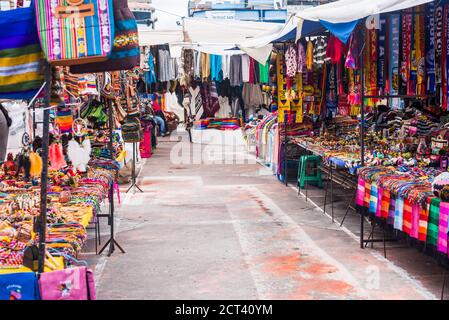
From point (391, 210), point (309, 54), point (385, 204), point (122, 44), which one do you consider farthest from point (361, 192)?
point (309, 54)

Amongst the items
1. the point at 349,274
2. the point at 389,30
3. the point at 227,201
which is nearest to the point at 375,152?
the point at 389,30

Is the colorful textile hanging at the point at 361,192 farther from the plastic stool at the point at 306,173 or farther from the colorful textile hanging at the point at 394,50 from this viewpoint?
the plastic stool at the point at 306,173

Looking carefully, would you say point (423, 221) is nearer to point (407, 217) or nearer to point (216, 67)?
point (407, 217)

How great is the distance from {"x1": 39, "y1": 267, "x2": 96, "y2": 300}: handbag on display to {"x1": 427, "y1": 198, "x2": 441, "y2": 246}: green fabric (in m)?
2.95

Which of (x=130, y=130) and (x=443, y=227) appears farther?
(x=130, y=130)

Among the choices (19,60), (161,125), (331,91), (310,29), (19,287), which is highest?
(310,29)

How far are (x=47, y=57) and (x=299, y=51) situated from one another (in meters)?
7.77

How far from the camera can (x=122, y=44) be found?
13.2 ft

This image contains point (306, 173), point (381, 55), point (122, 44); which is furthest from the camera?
point (306, 173)

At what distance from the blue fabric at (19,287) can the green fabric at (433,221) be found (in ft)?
10.4

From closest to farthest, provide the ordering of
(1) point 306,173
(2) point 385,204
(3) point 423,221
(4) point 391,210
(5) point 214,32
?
1. (3) point 423,221
2. (4) point 391,210
3. (2) point 385,204
4. (1) point 306,173
5. (5) point 214,32

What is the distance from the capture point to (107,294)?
225 inches

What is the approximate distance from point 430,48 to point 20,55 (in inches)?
191

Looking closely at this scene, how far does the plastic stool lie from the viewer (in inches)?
439
